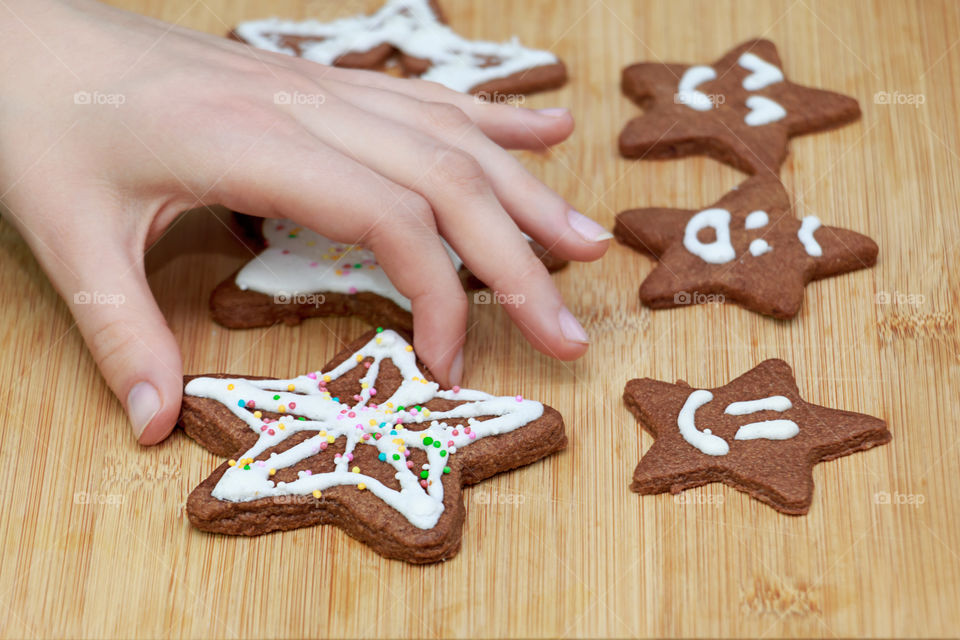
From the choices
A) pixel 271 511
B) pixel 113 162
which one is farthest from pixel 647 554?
pixel 113 162

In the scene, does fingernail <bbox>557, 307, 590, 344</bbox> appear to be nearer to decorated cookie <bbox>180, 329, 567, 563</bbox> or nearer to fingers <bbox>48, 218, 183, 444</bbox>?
decorated cookie <bbox>180, 329, 567, 563</bbox>

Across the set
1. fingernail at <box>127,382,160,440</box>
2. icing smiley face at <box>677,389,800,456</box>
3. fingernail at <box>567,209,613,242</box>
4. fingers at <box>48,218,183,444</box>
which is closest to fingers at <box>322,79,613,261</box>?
fingernail at <box>567,209,613,242</box>

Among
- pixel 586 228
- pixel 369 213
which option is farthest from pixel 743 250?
pixel 369 213

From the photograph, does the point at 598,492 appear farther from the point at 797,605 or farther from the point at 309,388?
the point at 309,388

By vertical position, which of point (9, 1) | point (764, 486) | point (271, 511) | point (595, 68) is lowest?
point (271, 511)

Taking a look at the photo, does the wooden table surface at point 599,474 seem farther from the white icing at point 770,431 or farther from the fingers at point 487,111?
the fingers at point 487,111

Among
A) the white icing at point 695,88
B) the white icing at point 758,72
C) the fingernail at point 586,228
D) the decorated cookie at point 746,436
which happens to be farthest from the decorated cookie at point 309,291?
the white icing at point 758,72

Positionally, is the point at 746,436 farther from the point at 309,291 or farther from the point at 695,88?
the point at 695,88

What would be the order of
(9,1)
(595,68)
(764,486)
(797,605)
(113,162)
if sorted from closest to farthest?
(797,605) → (764,486) → (113,162) → (9,1) → (595,68)
